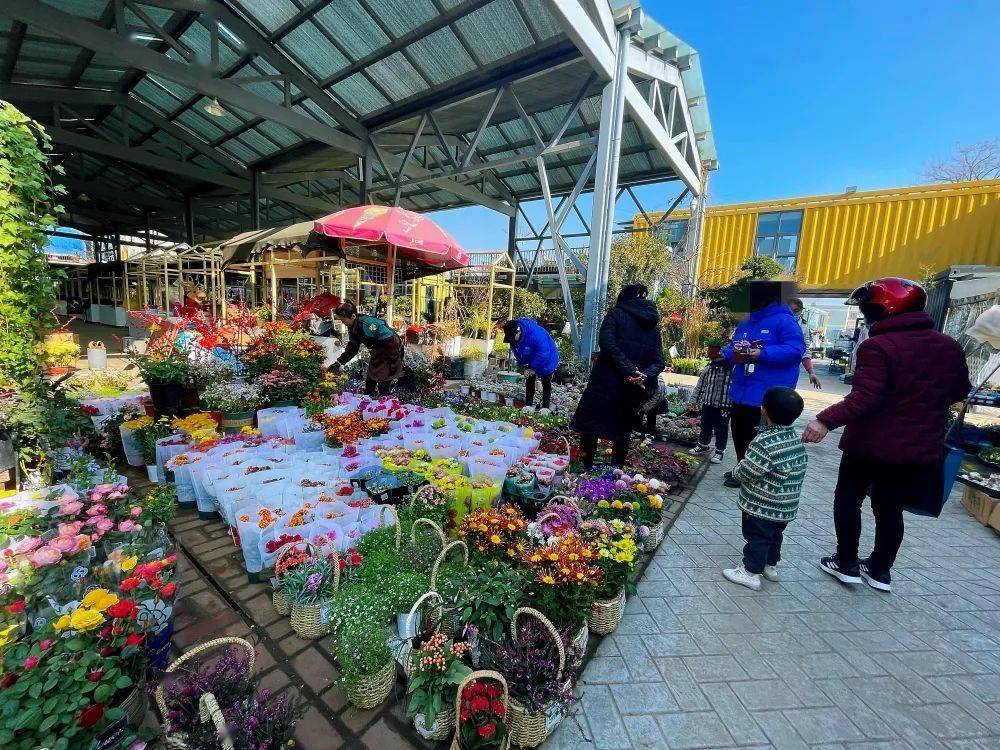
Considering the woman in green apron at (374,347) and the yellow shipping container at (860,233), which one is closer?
the woman in green apron at (374,347)

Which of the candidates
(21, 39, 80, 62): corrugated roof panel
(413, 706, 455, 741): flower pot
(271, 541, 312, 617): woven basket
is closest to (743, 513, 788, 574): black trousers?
(413, 706, 455, 741): flower pot

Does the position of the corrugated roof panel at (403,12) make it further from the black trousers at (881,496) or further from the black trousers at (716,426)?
the black trousers at (881,496)

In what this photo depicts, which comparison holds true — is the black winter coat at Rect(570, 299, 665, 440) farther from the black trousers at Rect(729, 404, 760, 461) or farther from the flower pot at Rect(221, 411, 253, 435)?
the flower pot at Rect(221, 411, 253, 435)

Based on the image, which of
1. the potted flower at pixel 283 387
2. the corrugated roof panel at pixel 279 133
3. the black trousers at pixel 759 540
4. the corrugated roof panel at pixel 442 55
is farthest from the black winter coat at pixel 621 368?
the corrugated roof panel at pixel 279 133

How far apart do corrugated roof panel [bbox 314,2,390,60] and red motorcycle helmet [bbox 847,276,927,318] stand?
782 cm

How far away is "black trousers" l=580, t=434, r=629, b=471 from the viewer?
10.5ft

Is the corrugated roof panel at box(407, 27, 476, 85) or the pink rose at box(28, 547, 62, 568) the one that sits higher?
the corrugated roof panel at box(407, 27, 476, 85)

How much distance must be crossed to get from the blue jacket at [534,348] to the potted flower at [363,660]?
12.6ft

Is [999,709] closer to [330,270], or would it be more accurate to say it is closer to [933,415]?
[933,415]

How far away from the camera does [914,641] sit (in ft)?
6.57

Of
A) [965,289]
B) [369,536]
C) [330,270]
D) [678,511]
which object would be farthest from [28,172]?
[965,289]

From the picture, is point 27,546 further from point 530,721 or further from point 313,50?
point 313,50

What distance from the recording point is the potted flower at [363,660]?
4.86 feet

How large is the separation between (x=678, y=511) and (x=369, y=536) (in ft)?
7.61
